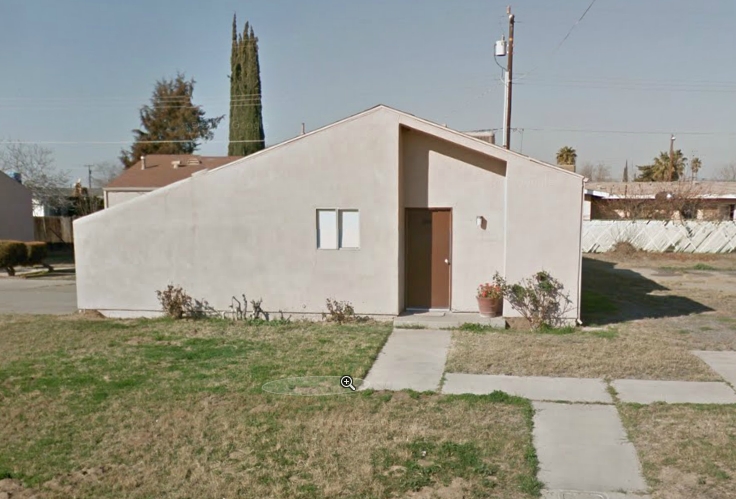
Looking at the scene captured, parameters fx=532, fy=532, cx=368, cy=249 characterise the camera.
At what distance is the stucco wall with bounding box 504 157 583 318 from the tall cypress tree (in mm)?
29440

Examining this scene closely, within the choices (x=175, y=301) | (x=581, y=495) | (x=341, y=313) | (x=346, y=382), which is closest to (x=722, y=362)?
(x=581, y=495)

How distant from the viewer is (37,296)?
14664 mm

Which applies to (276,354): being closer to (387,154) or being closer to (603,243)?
(387,154)

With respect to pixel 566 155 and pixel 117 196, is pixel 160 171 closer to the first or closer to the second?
pixel 117 196

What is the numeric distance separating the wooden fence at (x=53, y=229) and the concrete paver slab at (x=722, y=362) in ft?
105

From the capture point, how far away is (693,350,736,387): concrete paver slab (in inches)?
274

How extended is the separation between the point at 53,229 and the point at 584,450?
33417 millimetres

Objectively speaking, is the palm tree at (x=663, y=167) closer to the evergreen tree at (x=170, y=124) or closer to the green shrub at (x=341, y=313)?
the evergreen tree at (x=170, y=124)

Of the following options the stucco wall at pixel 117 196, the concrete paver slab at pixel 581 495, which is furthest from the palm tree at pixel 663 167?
the concrete paver slab at pixel 581 495

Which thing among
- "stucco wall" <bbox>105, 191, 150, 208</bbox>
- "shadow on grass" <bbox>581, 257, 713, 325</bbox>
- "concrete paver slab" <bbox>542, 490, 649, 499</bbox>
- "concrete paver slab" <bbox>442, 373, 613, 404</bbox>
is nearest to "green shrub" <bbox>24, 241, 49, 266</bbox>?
"stucco wall" <bbox>105, 191, 150, 208</bbox>

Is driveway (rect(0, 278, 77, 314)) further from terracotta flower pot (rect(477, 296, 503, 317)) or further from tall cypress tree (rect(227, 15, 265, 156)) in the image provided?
tall cypress tree (rect(227, 15, 265, 156))

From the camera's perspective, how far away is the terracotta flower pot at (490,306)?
10102 millimetres

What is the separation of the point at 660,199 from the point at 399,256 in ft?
81.9

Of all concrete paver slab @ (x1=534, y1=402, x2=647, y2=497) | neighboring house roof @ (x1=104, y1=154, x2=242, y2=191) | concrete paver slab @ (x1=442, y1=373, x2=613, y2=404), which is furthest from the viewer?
neighboring house roof @ (x1=104, y1=154, x2=242, y2=191)
